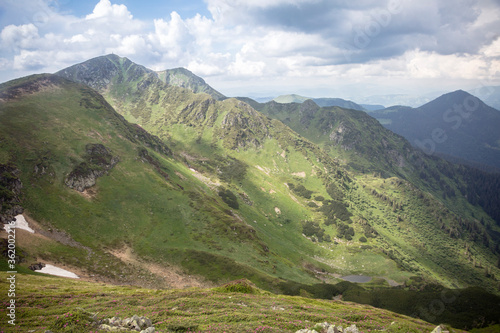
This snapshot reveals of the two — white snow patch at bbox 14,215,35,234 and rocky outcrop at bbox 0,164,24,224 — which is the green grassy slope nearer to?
white snow patch at bbox 14,215,35,234

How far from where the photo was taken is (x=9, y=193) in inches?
3056

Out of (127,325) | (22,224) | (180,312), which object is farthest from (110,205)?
(127,325)

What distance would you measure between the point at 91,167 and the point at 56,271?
59809 mm

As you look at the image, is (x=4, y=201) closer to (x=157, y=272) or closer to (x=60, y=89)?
(x=157, y=272)

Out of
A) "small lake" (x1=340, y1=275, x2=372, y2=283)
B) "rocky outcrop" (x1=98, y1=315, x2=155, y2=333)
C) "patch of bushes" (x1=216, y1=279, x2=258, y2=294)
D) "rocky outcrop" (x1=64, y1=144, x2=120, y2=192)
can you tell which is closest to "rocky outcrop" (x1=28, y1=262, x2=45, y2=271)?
"rocky outcrop" (x1=64, y1=144, x2=120, y2=192)

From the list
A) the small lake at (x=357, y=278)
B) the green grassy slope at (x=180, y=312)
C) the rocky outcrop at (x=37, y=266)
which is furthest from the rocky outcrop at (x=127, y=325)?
the small lake at (x=357, y=278)

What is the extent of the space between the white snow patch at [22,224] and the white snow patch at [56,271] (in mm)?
17389

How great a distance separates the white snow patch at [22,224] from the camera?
72.6 meters

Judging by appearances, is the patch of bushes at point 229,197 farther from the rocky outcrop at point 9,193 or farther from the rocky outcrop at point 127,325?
the rocky outcrop at point 127,325

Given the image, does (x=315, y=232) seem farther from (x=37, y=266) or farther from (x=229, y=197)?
(x=37, y=266)

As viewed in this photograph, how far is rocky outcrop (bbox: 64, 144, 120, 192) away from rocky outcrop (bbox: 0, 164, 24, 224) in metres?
15.9

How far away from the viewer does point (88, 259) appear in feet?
242

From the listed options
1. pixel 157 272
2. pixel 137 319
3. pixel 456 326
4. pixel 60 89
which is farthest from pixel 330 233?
pixel 60 89

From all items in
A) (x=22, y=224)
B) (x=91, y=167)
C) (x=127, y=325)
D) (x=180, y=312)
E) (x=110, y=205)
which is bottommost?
(x=180, y=312)
